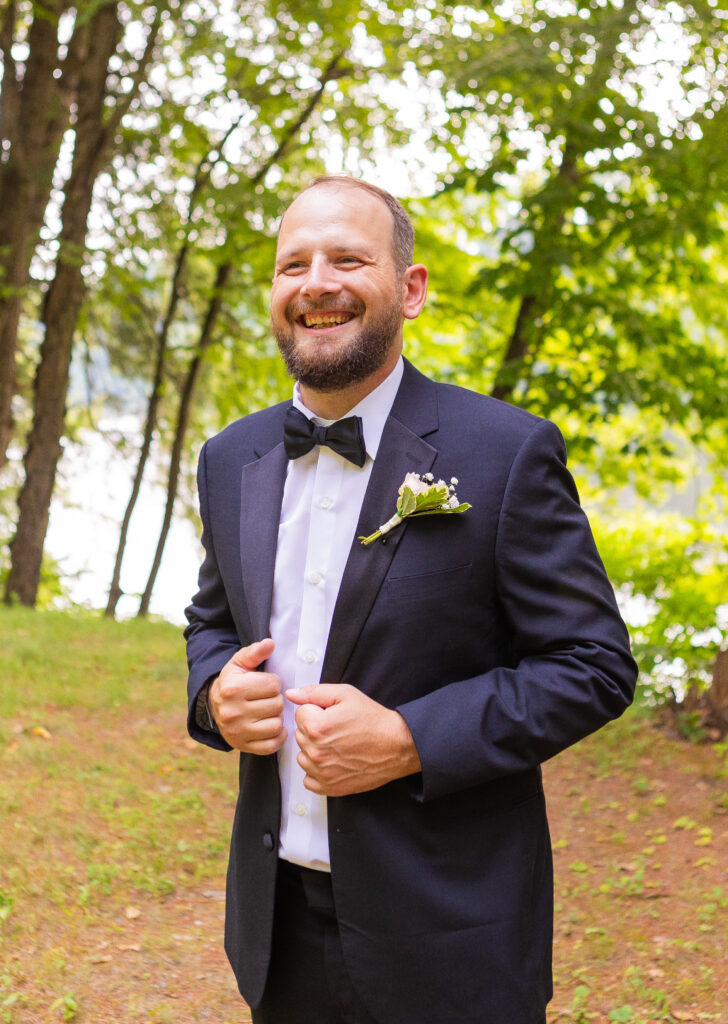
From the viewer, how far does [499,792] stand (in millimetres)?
2055

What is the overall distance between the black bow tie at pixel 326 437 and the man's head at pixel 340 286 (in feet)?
0.28

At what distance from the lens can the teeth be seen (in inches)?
84.4

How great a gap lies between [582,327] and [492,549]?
7.19 m

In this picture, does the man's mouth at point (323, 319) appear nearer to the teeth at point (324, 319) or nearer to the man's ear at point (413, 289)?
the teeth at point (324, 319)

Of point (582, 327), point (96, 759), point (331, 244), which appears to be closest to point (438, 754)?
point (331, 244)

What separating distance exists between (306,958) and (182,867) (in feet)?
10.7

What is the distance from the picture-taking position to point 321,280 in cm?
210

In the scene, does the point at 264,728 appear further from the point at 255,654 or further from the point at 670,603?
the point at 670,603

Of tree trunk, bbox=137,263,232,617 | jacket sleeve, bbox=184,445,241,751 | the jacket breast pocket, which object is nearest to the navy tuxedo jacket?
the jacket breast pocket

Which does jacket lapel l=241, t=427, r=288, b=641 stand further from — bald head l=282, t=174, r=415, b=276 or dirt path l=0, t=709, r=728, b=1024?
dirt path l=0, t=709, r=728, b=1024

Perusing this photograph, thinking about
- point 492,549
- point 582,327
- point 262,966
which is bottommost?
point 262,966

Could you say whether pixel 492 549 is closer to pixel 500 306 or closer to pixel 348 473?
pixel 348 473

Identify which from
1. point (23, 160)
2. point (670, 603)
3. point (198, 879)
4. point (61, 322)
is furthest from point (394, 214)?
point (61, 322)

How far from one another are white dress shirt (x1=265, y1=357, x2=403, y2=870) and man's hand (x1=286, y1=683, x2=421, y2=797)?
194mm
